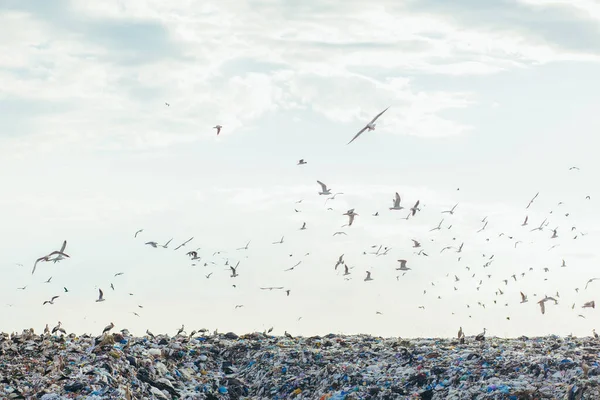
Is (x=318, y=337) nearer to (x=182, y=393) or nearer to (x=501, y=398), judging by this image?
(x=182, y=393)

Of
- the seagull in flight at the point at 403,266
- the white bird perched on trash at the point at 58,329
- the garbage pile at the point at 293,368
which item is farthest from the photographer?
the seagull in flight at the point at 403,266

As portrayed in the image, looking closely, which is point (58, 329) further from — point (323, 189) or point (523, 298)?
point (523, 298)

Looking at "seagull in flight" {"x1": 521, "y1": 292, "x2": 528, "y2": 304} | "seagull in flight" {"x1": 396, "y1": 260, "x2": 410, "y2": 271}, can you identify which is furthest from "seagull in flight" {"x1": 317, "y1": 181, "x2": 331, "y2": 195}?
"seagull in flight" {"x1": 521, "y1": 292, "x2": 528, "y2": 304}

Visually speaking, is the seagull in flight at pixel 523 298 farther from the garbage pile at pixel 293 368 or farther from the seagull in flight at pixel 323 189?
the seagull in flight at pixel 323 189

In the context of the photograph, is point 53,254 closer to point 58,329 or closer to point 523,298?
point 58,329

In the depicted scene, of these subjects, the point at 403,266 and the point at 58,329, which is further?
the point at 403,266

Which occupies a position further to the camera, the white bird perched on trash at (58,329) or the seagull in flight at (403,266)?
the seagull in flight at (403,266)

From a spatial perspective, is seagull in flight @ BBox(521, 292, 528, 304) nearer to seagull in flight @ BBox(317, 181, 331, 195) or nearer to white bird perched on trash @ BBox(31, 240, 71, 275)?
seagull in flight @ BBox(317, 181, 331, 195)

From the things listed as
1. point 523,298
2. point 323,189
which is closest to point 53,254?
point 323,189

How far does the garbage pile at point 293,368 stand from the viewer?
9.14 metres

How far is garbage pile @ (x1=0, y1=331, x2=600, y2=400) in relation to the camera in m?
9.14

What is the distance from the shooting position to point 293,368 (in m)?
10.8

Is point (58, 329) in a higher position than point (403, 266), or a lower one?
lower

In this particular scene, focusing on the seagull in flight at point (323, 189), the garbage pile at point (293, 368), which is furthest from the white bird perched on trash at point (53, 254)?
the seagull in flight at point (323, 189)
